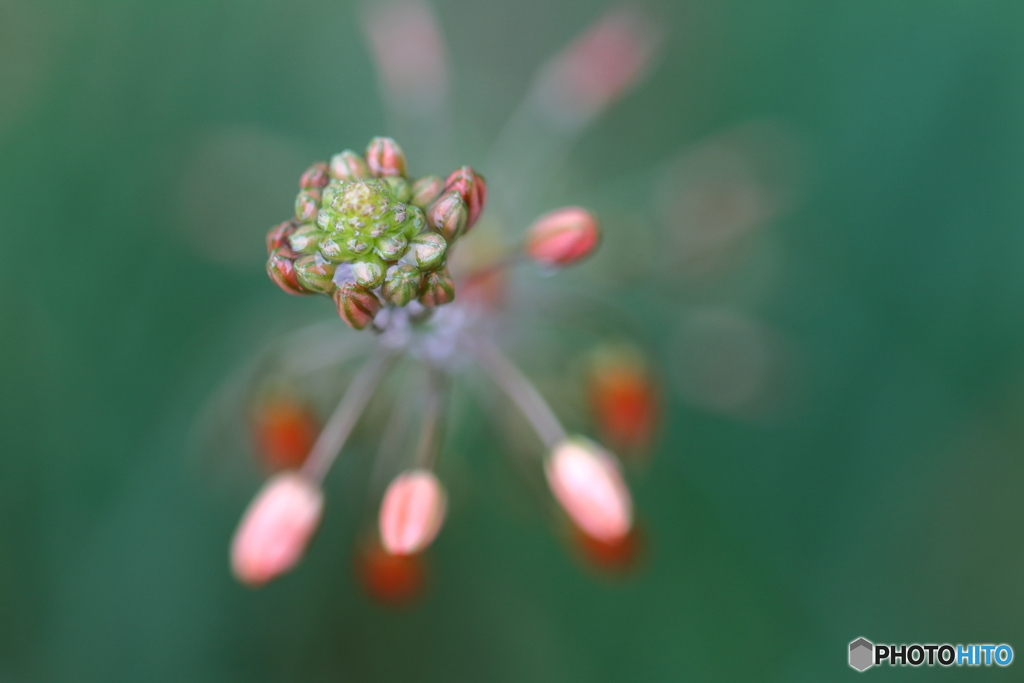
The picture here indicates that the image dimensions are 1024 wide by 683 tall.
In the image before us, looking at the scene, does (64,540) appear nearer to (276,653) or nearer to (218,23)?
(276,653)

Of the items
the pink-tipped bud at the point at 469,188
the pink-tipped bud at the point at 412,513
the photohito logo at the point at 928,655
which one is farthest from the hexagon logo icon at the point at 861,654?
the pink-tipped bud at the point at 469,188

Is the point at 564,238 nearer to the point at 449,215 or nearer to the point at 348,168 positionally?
the point at 449,215

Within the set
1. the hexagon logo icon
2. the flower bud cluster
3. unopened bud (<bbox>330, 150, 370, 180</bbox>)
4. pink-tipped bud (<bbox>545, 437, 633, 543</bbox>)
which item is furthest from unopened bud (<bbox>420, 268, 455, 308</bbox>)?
the hexagon logo icon

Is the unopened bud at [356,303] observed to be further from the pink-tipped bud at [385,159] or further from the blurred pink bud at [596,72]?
the blurred pink bud at [596,72]

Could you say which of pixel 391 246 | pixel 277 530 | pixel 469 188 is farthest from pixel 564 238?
pixel 277 530

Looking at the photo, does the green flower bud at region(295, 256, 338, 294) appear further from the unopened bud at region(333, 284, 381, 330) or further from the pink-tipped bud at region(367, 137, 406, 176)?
the pink-tipped bud at region(367, 137, 406, 176)

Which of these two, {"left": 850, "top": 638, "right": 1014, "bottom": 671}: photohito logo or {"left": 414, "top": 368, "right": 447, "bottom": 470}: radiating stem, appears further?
{"left": 850, "top": 638, "right": 1014, "bottom": 671}: photohito logo
